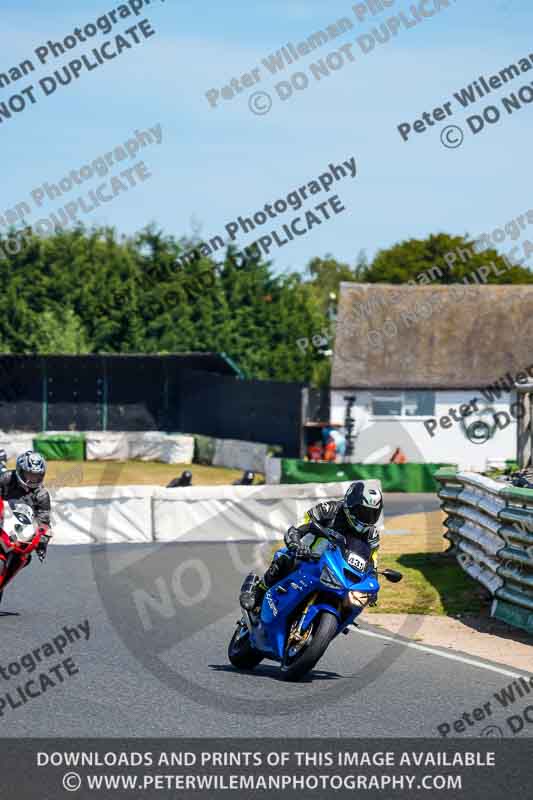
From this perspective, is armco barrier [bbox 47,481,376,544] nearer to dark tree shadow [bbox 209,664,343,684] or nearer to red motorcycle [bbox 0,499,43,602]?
red motorcycle [bbox 0,499,43,602]

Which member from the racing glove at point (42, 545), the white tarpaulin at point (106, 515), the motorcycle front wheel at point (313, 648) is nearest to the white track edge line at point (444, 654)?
the motorcycle front wheel at point (313, 648)

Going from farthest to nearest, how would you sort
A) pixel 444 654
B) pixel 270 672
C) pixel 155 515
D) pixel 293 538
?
pixel 155 515, pixel 444 654, pixel 270 672, pixel 293 538

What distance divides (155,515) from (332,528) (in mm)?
14669

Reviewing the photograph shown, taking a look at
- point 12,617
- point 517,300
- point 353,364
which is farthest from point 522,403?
point 517,300

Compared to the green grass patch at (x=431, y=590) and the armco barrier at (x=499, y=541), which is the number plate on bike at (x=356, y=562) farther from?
the green grass patch at (x=431, y=590)

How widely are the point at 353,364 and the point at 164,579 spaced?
33.6m

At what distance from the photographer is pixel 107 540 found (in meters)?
24.6

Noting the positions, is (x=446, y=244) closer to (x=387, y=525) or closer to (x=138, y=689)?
(x=387, y=525)

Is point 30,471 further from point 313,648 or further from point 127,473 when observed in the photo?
point 127,473

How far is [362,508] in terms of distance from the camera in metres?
10.1

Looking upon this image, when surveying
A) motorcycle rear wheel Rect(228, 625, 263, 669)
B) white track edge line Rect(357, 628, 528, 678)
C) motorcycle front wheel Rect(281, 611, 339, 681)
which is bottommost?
white track edge line Rect(357, 628, 528, 678)

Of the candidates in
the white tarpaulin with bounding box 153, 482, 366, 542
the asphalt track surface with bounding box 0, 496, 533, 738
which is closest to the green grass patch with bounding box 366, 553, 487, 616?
the asphalt track surface with bounding box 0, 496, 533, 738

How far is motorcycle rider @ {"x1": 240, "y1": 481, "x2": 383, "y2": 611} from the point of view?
10078 mm

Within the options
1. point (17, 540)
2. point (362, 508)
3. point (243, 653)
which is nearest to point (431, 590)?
point (17, 540)
